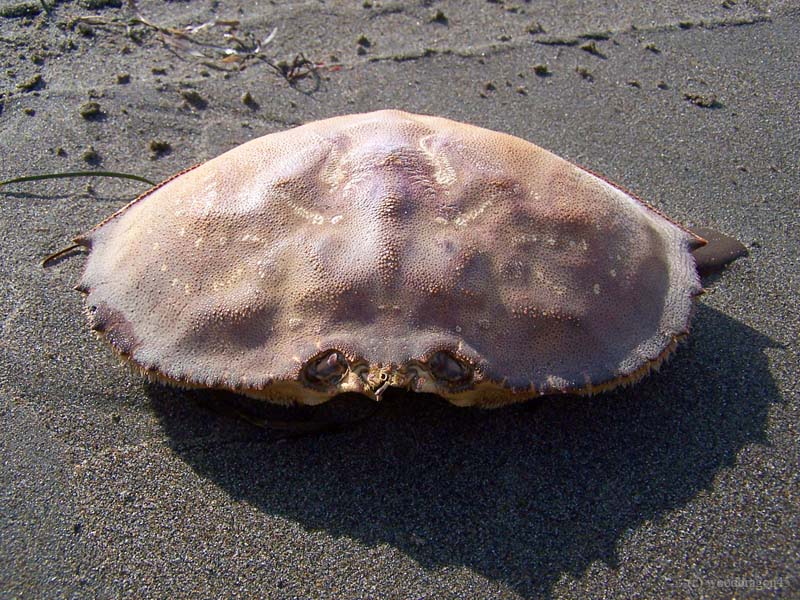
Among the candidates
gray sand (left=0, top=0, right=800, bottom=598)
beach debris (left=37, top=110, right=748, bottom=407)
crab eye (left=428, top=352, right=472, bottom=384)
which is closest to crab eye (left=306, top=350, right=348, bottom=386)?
beach debris (left=37, top=110, right=748, bottom=407)

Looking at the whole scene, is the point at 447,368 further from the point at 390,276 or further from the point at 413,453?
the point at 413,453

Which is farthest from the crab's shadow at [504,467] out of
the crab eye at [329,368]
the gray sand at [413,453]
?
the crab eye at [329,368]

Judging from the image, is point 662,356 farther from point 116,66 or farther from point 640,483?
point 116,66

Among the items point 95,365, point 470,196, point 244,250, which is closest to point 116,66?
point 95,365

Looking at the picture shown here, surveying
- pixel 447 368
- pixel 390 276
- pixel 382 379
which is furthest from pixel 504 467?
pixel 390 276

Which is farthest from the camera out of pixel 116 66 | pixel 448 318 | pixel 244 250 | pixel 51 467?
pixel 116 66

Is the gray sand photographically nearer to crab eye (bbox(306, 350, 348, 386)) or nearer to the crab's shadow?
the crab's shadow
